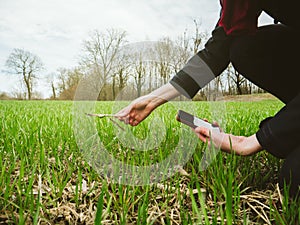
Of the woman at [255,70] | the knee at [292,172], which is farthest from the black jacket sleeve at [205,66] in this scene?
the knee at [292,172]

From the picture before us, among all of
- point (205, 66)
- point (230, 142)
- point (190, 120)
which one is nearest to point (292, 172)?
point (230, 142)

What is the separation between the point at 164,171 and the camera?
1054 mm

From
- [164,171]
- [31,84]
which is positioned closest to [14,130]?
[164,171]

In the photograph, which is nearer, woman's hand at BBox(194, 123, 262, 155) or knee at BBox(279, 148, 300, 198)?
knee at BBox(279, 148, 300, 198)

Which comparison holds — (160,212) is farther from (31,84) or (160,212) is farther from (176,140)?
(31,84)

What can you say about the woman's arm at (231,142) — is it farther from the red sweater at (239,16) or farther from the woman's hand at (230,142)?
the red sweater at (239,16)

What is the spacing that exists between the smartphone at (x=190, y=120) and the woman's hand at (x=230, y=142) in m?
0.03

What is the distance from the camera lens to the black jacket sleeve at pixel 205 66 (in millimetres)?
1205

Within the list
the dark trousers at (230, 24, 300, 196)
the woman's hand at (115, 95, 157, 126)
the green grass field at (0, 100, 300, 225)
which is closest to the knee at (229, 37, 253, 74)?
the dark trousers at (230, 24, 300, 196)

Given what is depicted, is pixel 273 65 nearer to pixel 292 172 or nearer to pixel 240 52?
pixel 240 52

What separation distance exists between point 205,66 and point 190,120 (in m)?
0.24

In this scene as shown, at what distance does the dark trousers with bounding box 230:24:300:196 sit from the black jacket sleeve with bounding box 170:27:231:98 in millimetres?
52

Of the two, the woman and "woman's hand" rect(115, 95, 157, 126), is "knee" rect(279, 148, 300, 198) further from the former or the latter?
"woman's hand" rect(115, 95, 157, 126)

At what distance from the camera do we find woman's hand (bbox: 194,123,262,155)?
110 cm
